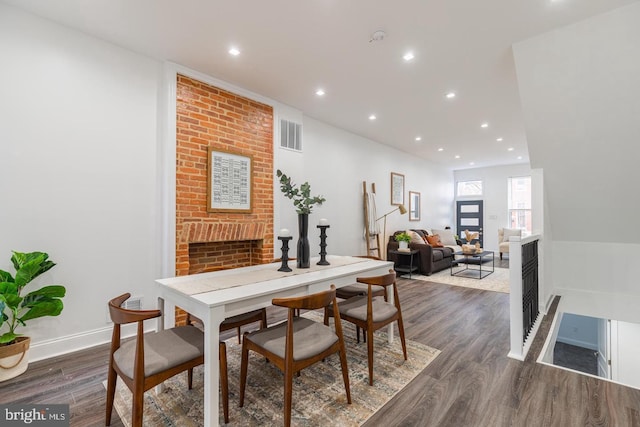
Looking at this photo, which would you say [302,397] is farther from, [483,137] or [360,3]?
[483,137]

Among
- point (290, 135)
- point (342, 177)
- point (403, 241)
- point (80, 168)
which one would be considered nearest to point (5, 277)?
point (80, 168)

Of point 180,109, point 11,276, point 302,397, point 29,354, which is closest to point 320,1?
point 180,109

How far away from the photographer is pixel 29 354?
7.73 feet

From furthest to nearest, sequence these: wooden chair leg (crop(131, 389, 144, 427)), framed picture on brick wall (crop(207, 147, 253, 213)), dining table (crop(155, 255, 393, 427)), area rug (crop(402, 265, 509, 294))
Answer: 1. area rug (crop(402, 265, 509, 294))
2. framed picture on brick wall (crop(207, 147, 253, 213))
3. dining table (crop(155, 255, 393, 427))
4. wooden chair leg (crop(131, 389, 144, 427))

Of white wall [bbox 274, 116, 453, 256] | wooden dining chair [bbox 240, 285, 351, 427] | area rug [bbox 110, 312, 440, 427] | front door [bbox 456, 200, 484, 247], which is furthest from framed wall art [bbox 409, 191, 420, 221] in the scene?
wooden dining chair [bbox 240, 285, 351, 427]

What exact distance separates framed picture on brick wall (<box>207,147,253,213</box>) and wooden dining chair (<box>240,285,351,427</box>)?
6.46 feet

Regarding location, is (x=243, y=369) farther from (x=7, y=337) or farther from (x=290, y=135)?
(x=290, y=135)

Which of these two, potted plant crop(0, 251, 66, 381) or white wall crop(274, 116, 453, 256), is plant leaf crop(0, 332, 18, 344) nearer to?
potted plant crop(0, 251, 66, 381)

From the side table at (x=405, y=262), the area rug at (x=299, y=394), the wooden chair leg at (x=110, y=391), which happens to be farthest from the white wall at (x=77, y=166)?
the side table at (x=405, y=262)

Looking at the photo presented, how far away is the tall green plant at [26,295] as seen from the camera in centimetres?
208

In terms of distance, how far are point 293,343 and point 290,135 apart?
326 centimetres

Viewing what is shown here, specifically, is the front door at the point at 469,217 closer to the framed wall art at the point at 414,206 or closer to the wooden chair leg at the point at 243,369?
the framed wall art at the point at 414,206

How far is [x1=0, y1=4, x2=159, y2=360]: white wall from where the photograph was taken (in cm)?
233

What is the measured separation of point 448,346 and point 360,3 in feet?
10.1
